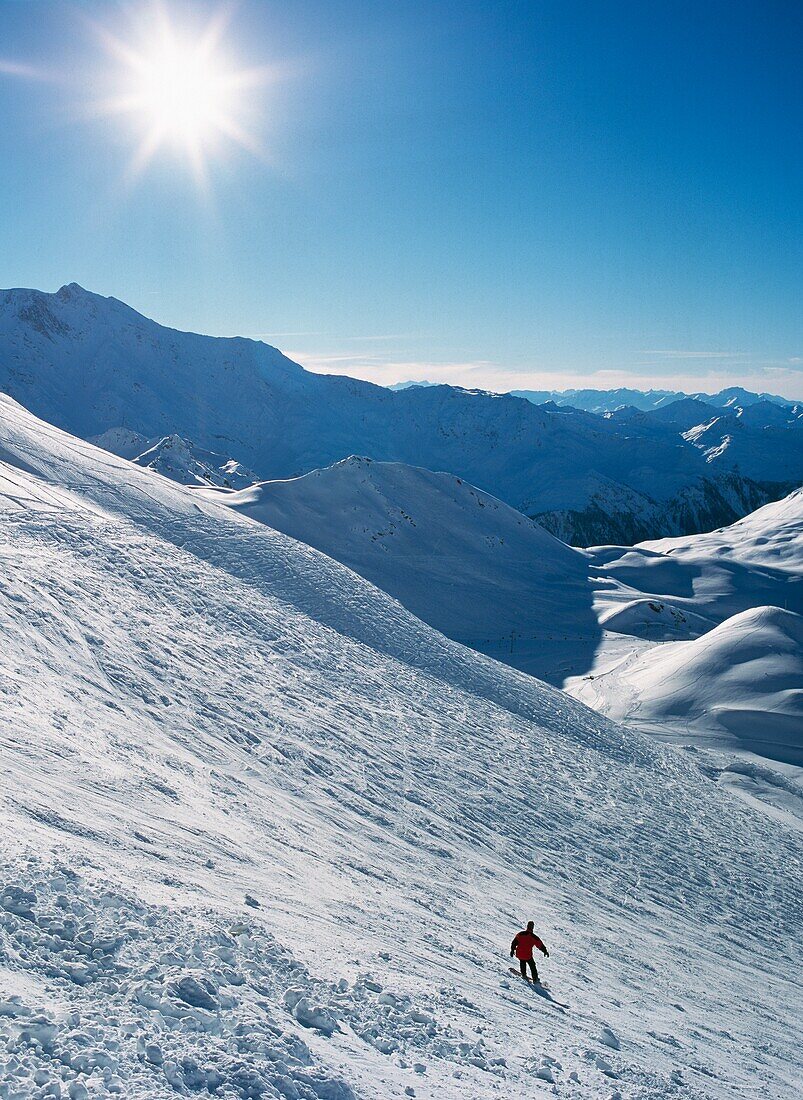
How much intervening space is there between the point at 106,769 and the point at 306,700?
418 inches

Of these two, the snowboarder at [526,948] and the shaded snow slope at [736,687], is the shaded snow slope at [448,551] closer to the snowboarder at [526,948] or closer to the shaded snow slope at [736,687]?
the shaded snow slope at [736,687]

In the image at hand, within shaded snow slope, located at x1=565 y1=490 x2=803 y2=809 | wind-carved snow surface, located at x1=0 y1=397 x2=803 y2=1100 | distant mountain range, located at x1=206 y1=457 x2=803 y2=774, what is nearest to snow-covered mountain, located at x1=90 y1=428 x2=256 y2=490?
distant mountain range, located at x1=206 y1=457 x2=803 y2=774

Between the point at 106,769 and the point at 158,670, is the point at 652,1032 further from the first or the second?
the point at 158,670

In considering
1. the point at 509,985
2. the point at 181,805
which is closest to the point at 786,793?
the point at 509,985

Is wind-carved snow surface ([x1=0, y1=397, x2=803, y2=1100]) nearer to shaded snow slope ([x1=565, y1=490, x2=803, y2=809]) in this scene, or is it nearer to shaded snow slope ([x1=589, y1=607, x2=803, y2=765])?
shaded snow slope ([x1=565, y1=490, x2=803, y2=809])

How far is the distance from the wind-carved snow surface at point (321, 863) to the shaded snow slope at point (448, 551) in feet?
107

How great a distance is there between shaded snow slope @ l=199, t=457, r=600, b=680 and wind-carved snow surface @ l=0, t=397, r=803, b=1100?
107ft

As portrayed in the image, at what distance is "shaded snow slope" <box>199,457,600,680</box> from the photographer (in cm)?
6862

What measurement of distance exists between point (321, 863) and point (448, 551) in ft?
Answer: 232

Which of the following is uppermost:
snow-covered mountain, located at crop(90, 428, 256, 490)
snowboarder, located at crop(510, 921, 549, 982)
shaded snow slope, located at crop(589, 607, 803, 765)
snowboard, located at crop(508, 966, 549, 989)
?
snow-covered mountain, located at crop(90, 428, 256, 490)

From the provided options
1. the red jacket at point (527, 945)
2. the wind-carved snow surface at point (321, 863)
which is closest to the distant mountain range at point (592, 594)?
the wind-carved snow surface at point (321, 863)

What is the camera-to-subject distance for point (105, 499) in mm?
34219

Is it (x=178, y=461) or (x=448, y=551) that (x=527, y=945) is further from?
(x=178, y=461)

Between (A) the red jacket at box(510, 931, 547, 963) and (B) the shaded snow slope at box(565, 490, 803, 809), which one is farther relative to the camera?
(B) the shaded snow slope at box(565, 490, 803, 809)
